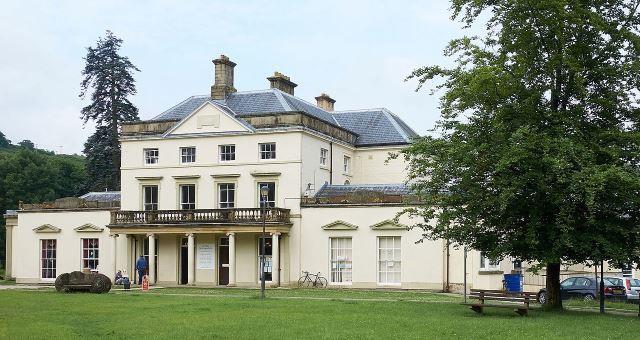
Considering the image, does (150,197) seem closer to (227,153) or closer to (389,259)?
(227,153)

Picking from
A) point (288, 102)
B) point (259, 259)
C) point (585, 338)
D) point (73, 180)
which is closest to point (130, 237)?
point (259, 259)

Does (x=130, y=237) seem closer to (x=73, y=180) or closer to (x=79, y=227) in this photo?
(x=79, y=227)

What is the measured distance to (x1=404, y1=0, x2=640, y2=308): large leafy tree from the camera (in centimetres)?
2548

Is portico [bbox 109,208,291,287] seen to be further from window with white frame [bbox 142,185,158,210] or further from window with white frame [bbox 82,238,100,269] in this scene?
window with white frame [bbox 82,238,100,269]

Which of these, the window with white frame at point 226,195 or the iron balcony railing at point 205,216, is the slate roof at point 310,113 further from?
the iron balcony railing at point 205,216

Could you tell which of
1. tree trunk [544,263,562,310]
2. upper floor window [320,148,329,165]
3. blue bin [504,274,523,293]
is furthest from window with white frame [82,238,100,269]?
tree trunk [544,263,562,310]

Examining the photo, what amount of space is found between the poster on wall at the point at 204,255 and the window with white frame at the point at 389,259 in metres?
9.06

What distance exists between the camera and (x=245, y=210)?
45.5 metres

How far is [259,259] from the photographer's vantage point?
46.8m

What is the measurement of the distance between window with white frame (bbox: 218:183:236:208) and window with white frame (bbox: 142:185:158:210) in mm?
3845

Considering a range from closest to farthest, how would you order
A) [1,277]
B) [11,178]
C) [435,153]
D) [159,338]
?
[159,338] → [435,153] → [1,277] → [11,178]

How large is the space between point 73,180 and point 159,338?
2942 inches

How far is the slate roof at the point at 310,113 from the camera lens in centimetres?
4941

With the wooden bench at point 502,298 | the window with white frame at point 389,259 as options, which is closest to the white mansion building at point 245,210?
the window with white frame at point 389,259
